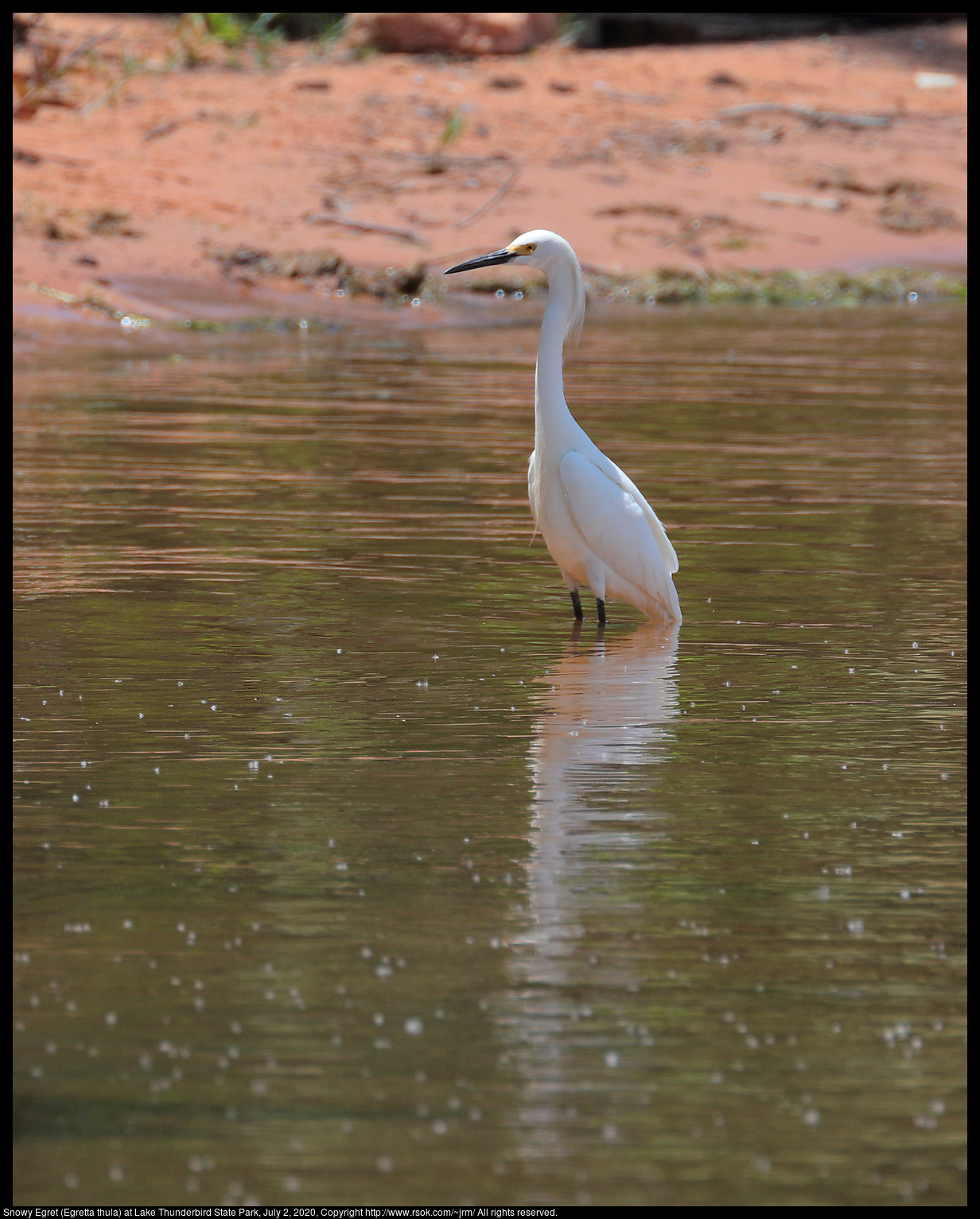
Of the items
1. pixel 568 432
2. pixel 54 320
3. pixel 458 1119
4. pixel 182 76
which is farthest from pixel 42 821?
pixel 182 76

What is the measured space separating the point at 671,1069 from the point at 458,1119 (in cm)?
45

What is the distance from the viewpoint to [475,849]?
4785 millimetres

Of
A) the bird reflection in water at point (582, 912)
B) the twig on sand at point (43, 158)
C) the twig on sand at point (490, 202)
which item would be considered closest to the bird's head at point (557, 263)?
the bird reflection in water at point (582, 912)

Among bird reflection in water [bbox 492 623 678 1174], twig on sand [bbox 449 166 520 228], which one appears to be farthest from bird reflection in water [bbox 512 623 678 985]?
twig on sand [bbox 449 166 520 228]

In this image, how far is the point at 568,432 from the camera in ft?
25.5

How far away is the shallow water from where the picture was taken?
11.0ft

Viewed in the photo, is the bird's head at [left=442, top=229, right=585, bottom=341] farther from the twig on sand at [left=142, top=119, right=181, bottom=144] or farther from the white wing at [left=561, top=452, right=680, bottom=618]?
the twig on sand at [left=142, top=119, right=181, bottom=144]

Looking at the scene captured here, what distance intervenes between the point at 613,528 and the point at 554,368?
72cm

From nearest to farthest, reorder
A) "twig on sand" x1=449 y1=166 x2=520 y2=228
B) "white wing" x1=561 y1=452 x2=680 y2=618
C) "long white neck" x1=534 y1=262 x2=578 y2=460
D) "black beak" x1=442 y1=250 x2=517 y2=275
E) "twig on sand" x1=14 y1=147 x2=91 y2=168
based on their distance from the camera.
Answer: "white wing" x1=561 y1=452 x2=680 y2=618 < "long white neck" x1=534 y1=262 x2=578 y2=460 < "black beak" x1=442 y1=250 x2=517 y2=275 < "twig on sand" x1=14 y1=147 x2=91 y2=168 < "twig on sand" x1=449 y1=166 x2=520 y2=228

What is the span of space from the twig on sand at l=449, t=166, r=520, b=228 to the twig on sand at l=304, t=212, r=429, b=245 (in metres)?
0.47

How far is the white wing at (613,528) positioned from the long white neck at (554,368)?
0.39 ft

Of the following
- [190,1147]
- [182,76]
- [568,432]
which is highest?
[182,76]

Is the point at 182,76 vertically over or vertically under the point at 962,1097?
over

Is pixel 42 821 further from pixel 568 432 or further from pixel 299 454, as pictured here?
pixel 299 454
